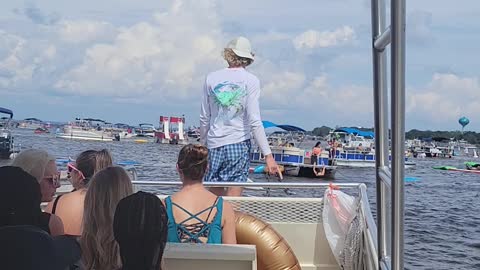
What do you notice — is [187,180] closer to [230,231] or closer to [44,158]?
[230,231]

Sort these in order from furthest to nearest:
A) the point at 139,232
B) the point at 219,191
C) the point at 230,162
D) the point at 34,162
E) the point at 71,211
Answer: the point at 219,191 < the point at 230,162 < the point at 71,211 < the point at 34,162 < the point at 139,232

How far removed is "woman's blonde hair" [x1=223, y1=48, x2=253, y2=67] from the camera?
14.6ft

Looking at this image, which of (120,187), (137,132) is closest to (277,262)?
(120,187)

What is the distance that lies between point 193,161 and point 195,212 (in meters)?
0.27

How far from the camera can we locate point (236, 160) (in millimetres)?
4586

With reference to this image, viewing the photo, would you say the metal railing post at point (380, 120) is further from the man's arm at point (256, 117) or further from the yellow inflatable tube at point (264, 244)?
the man's arm at point (256, 117)

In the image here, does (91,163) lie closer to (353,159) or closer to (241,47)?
(241,47)

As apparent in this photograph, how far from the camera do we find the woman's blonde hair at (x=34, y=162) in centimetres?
334

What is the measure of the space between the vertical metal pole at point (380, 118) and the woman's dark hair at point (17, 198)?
41.9 inches

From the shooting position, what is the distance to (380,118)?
2.19 metres

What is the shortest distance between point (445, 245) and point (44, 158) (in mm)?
14410

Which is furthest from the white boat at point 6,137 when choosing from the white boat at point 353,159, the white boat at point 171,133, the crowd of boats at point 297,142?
the white boat at point 171,133

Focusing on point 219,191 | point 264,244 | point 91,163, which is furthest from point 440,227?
point 91,163

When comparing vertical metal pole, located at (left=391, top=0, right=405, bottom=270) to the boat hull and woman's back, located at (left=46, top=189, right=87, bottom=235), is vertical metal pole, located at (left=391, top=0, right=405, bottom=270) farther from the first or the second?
the boat hull
